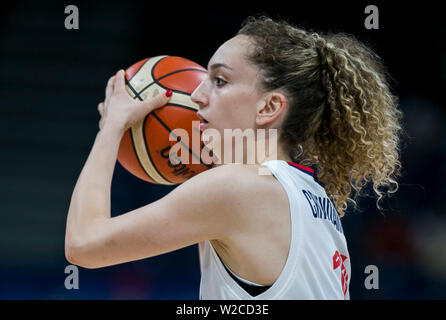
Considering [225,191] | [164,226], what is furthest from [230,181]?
[164,226]

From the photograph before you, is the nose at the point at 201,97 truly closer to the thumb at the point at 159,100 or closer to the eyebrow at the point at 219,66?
the eyebrow at the point at 219,66

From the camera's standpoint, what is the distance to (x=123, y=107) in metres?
1.85

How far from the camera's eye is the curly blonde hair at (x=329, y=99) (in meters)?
1.67

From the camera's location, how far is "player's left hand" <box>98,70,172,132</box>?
1812 millimetres

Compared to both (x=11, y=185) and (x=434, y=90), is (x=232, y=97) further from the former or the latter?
(x=434, y=90)

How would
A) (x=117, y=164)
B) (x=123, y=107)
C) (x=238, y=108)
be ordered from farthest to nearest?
(x=117, y=164)
(x=123, y=107)
(x=238, y=108)

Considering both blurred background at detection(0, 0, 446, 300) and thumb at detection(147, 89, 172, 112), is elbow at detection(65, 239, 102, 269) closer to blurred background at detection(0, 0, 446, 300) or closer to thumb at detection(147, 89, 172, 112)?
thumb at detection(147, 89, 172, 112)

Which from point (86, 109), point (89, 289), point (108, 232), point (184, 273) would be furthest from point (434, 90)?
point (108, 232)

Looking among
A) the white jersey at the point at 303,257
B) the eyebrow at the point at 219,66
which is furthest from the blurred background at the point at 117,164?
the eyebrow at the point at 219,66

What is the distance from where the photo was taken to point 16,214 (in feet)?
17.1

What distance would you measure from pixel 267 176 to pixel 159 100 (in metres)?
0.61

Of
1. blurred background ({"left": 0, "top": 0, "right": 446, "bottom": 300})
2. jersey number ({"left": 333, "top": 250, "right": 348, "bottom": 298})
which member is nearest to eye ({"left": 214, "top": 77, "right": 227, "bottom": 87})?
jersey number ({"left": 333, "top": 250, "right": 348, "bottom": 298})

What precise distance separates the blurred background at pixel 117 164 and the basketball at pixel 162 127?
3121 millimetres

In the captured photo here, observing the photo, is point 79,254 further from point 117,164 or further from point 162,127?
point 117,164
